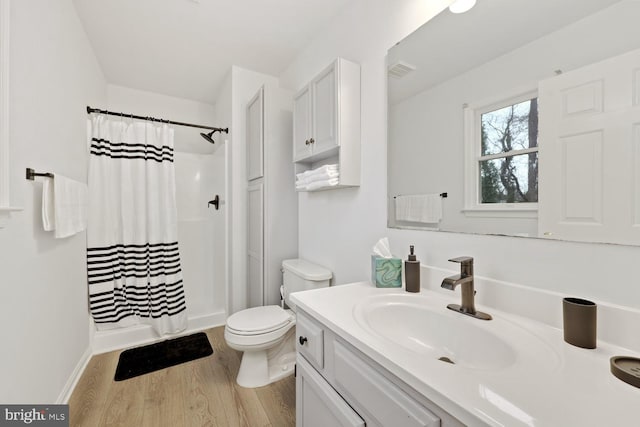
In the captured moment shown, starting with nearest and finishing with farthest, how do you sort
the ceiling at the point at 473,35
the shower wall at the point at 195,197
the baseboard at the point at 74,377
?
1. the ceiling at the point at 473,35
2. the baseboard at the point at 74,377
3. the shower wall at the point at 195,197

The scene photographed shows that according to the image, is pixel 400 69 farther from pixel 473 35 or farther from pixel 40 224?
pixel 40 224

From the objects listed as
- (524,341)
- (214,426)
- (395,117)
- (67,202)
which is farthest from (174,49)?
(524,341)

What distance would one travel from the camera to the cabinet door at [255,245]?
2.13m

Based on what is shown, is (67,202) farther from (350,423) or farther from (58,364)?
(350,423)

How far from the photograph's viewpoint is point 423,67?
121 cm

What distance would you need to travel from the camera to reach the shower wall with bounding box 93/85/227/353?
109 inches

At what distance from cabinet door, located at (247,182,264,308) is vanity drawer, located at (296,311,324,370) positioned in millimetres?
1109

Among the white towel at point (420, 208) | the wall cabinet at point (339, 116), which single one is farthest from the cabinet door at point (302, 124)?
the white towel at point (420, 208)

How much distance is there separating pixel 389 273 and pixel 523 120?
74 centimetres

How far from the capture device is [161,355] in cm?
208

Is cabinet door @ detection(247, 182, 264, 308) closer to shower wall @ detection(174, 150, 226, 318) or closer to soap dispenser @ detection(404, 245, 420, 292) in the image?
shower wall @ detection(174, 150, 226, 318)

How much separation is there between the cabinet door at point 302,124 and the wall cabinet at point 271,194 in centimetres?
34

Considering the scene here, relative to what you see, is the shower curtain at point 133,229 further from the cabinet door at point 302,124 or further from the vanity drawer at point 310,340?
the vanity drawer at point 310,340

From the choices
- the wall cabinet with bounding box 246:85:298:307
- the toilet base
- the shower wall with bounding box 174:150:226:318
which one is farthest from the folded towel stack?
the shower wall with bounding box 174:150:226:318
